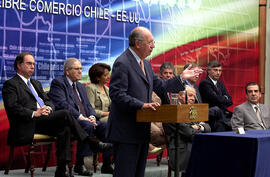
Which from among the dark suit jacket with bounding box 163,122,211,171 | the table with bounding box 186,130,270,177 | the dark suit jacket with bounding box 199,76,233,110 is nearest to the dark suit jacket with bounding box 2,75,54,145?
the dark suit jacket with bounding box 163,122,211,171

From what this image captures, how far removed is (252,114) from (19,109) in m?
3.07

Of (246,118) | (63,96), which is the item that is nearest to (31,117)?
(63,96)

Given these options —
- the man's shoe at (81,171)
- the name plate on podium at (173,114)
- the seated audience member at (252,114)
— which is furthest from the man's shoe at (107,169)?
the name plate on podium at (173,114)

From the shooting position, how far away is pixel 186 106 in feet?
11.9

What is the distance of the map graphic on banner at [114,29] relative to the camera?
6395 mm

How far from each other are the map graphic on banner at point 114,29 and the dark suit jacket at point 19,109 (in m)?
0.52

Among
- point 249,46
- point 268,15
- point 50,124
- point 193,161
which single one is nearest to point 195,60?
point 249,46

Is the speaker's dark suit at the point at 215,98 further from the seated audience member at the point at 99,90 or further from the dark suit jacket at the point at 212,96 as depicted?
the seated audience member at the point at 99,90

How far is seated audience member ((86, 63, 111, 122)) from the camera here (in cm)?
657

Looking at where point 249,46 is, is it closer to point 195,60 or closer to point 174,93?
point 195,60

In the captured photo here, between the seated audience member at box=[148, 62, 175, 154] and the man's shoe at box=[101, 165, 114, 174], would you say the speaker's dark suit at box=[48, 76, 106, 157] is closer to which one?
the man's shoe at box=[101, 165, 114, 174]

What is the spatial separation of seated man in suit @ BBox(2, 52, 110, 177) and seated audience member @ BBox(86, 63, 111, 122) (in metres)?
0.73

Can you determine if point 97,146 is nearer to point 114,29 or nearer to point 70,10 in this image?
point 70,10

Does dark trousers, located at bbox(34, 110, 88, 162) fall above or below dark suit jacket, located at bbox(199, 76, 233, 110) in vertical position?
below
